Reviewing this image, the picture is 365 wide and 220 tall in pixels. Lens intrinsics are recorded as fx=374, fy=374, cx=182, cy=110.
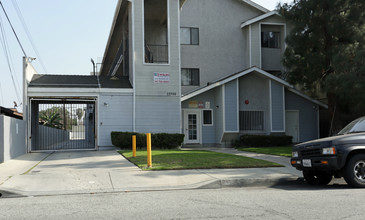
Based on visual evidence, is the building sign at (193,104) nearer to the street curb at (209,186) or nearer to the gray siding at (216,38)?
the gray siding at (216,38)

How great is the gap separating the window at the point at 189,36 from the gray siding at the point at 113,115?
6.91 m

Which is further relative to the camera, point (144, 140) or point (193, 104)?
point (193, 104)

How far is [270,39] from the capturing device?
2605 centimetres

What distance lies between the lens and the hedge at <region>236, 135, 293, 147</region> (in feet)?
69.0

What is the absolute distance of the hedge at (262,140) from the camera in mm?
21031

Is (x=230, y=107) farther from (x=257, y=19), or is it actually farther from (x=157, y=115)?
(x=257, y=19)

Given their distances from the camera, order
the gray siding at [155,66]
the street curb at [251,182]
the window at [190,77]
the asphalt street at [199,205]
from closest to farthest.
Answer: the asphalt street at [199,205] → the street curb at [251,182] → the gray siding at [155,66] → the window at [190,77]

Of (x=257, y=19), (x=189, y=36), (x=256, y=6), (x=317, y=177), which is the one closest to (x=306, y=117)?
(x=257, y=19)

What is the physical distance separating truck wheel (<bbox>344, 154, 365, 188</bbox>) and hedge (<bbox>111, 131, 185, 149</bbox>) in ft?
37.6

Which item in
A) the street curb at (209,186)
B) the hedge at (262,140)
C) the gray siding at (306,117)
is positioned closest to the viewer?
the street curb at (209,186)

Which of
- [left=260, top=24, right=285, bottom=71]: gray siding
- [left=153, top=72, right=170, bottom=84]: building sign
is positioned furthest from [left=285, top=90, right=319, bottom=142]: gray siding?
[left=153, top=72, right=170, bottom=84]: building sign

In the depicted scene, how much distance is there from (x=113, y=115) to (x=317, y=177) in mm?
12079

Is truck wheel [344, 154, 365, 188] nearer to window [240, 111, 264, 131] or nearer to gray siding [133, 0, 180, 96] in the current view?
gray siding [133, 0, 180, 96]

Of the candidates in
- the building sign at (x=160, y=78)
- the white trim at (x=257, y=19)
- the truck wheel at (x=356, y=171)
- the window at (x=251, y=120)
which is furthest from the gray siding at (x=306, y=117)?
the truck wheel at (x=356, y=171)
